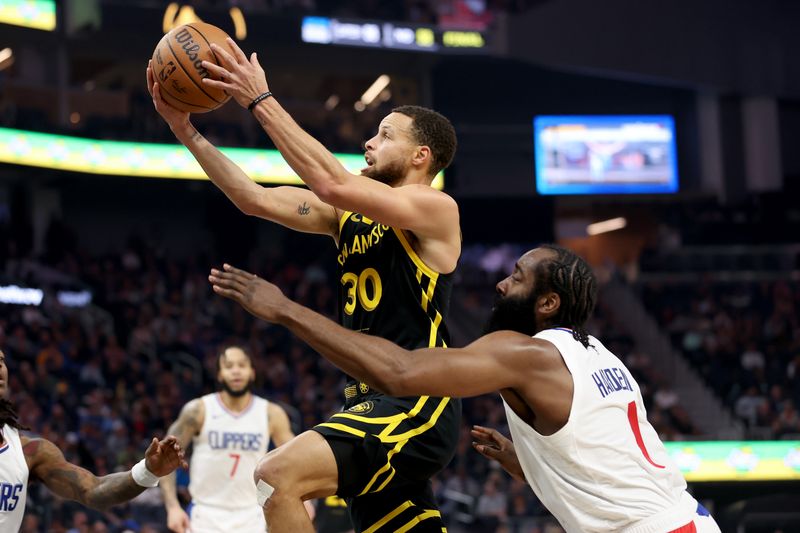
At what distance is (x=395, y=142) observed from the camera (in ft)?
15.5

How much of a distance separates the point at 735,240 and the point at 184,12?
14.3 meters

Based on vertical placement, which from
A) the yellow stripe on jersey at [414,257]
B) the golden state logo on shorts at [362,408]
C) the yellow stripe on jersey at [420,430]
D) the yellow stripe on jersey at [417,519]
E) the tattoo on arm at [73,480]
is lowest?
the yellow stripe on jersey at [417,519]

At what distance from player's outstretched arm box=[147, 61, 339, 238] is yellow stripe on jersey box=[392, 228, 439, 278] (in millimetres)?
541

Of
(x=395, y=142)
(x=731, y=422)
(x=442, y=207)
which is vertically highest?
(x=395, y=142)

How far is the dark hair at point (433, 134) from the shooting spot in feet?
15.6

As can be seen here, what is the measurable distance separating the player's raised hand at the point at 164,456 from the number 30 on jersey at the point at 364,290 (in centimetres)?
96

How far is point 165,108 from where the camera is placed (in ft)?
15.9

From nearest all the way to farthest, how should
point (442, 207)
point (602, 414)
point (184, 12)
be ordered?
point (602, 414)
point (442, 207)
point (184, 12)

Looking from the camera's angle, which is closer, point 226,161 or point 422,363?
point 422,363

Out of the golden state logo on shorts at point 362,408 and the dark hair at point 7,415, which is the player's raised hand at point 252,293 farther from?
the dark hair at point 7,415

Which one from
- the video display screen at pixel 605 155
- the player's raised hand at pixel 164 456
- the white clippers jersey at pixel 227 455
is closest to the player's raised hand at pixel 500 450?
the player's raised hand at pixel 164 456

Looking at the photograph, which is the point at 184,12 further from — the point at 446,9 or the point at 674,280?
the point at 674,280

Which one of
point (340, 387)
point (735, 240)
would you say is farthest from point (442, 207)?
point (735, 240)

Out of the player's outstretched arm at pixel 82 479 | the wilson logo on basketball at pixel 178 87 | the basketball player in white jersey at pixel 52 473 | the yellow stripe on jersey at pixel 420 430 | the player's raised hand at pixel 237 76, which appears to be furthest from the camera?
the player's outstretched arm at pixel 82 479
